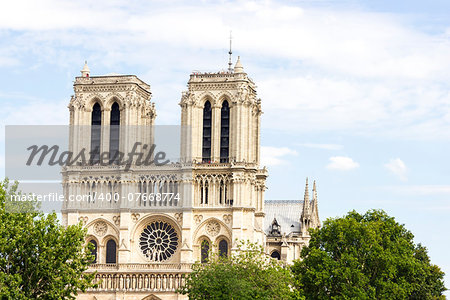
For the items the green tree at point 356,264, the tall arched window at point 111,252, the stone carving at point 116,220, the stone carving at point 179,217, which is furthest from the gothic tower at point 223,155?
the green tree at point 356,264

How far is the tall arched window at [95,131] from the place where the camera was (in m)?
112

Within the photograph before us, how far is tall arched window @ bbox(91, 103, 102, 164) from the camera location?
4422 inches

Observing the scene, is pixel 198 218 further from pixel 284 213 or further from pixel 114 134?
pixel 284 213

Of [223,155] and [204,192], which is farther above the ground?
[223,155]

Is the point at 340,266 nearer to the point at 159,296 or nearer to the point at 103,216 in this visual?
the point at 159,296

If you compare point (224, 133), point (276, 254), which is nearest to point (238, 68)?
point (224, 133)

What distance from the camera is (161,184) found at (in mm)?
109688

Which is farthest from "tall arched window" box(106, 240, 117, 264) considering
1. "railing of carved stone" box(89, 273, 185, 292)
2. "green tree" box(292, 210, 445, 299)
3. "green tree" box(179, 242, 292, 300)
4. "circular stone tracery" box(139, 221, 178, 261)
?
"green tree" box(179, 242, 292, 300)

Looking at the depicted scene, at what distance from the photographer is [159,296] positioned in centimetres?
10594

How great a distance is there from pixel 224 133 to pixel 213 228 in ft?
33.9

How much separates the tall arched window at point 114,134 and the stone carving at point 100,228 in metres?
6.80

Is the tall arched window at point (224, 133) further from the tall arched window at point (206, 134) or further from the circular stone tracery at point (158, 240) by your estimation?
the circular stone tracery at point (158, 240)

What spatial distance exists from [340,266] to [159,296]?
83.2 ft

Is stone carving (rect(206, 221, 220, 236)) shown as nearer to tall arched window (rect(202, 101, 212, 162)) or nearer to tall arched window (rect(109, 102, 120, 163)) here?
tall arched window (rect(202, 101, 212, 162))
